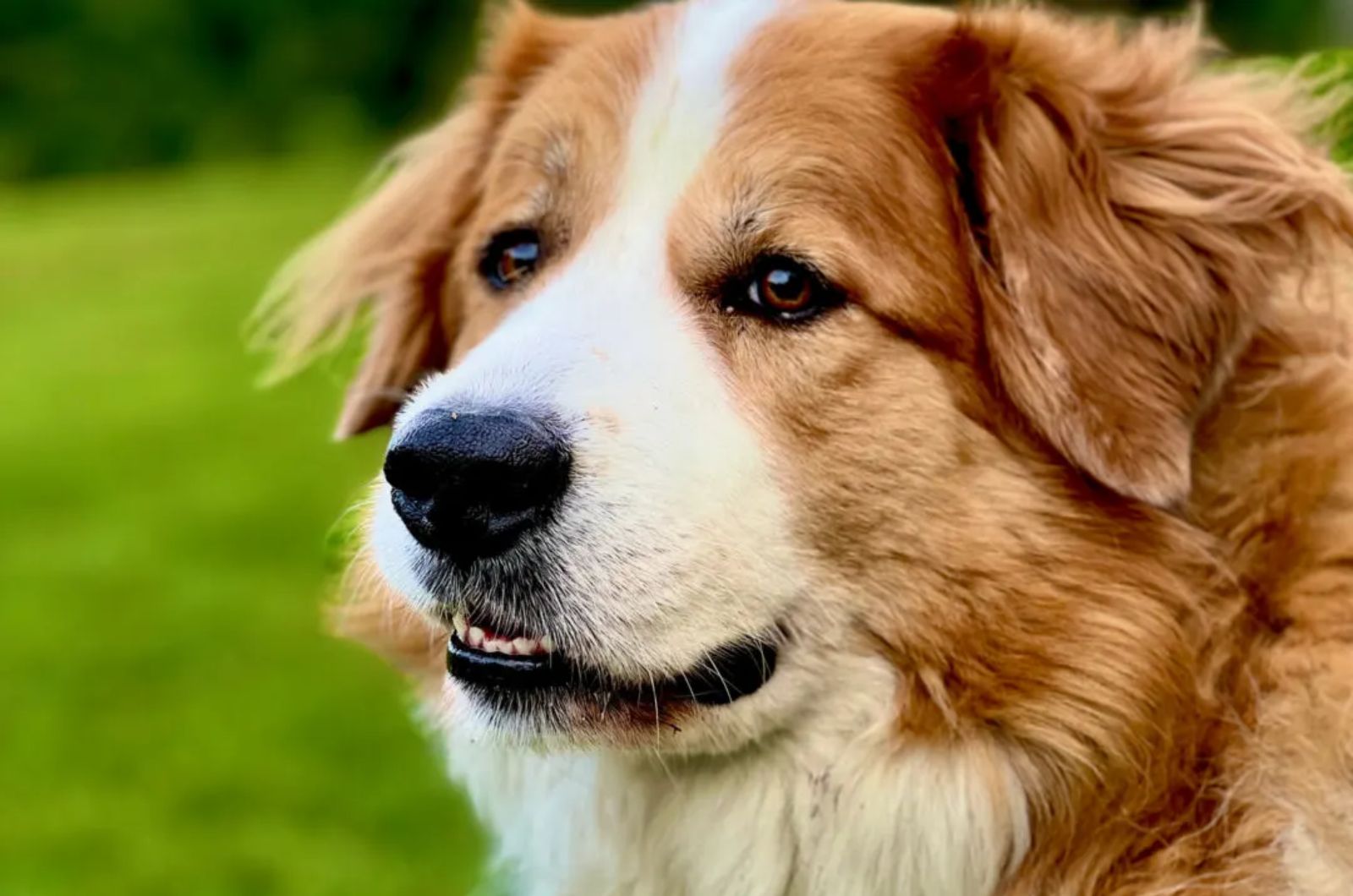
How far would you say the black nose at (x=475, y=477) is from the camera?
7.43 ft

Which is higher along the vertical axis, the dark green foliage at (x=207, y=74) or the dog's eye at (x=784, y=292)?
the dog's eye at (x=784, y=292)

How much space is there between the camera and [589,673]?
248 cm

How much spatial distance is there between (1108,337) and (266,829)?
421 centimetres

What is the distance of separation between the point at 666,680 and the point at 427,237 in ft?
4.17

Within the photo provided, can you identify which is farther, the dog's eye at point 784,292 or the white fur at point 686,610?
the dog's eye at point 784,292

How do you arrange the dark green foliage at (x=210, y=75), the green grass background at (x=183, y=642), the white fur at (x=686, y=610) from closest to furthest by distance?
1. the white fur at (x=686, y=610)
2. the green grass background at (x=183, y=642)
3. the dark green foliage at (x=210, y=75)

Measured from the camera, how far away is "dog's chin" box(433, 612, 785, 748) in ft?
8.13

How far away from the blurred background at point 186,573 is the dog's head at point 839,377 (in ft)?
2.48

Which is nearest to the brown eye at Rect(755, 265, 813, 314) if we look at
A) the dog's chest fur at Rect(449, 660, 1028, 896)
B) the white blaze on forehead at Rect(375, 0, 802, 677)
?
the white blaze on forehead at Rect(375, 0, 802, 677)

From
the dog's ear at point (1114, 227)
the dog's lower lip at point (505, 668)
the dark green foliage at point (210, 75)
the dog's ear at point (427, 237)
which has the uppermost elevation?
the dog's ear at point (1114, 227)

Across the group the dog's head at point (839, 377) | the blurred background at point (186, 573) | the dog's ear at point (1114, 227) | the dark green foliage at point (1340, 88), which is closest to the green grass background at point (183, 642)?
the blurred background at point (186, 573)

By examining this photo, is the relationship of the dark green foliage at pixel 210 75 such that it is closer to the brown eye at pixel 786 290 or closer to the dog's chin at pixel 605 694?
the brown eye at pixel 786 290

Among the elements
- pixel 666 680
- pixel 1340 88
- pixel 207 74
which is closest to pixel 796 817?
pixel 666 680

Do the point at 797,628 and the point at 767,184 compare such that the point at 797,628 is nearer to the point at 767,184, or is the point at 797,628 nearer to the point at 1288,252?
the point at 767,184
